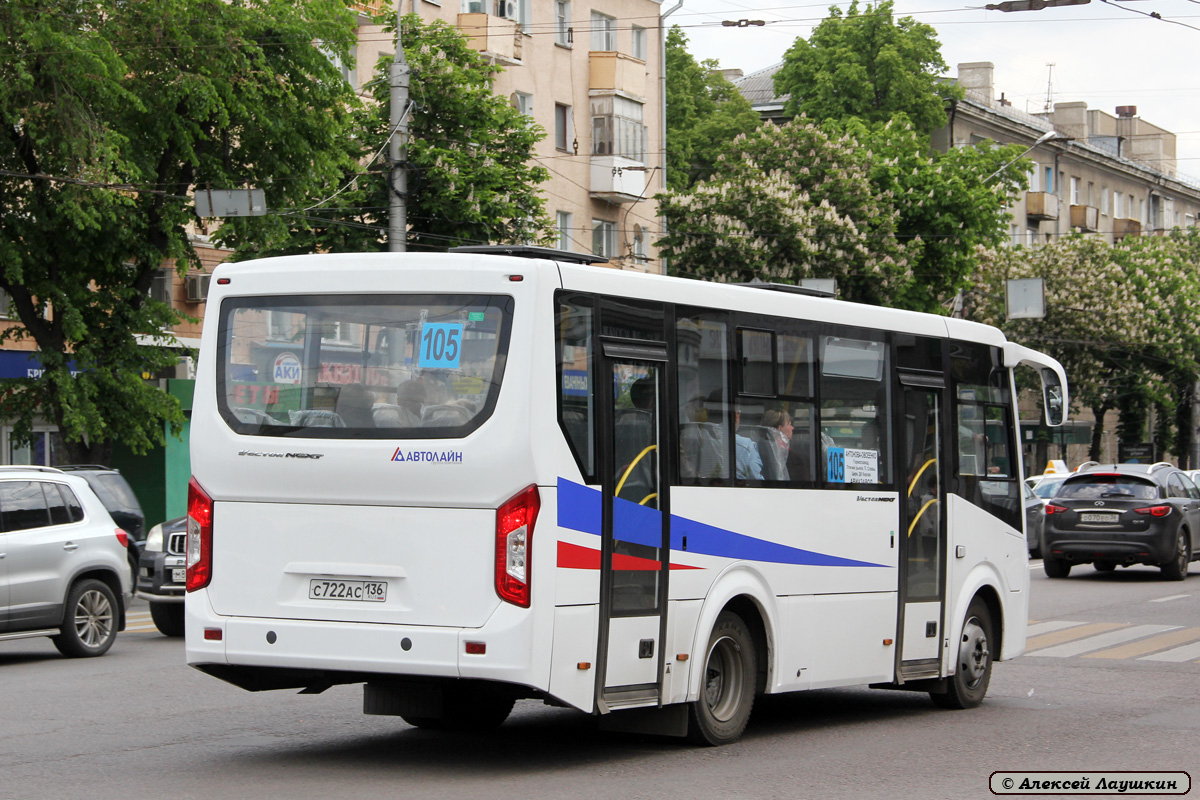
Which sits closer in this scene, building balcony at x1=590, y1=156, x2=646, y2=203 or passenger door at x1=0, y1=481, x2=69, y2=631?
passenger door at x1=0, y1=481, x2=69, y2=631

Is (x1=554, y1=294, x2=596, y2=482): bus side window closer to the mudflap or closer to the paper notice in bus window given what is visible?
the mudflap

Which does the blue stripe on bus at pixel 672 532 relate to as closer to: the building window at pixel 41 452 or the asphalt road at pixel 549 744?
the asphalt road at pixel 549 744

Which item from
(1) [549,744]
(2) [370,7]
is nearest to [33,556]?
(1) [549,744]

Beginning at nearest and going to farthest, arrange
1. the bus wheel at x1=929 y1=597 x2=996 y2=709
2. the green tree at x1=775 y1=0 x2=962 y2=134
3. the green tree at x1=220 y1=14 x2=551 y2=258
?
the bus wheel at x1=929 y1=597 x2=996 y2=709, the green tree at x1=220 y1=14 x2=551 y2=258, the green tree at x1=775 y1=0 x2=962 y2=134

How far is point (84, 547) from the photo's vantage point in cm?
1538

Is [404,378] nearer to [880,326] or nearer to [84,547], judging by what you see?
[880,326]

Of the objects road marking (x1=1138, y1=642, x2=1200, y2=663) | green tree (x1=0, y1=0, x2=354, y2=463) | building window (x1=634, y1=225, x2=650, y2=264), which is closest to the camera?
road marking (x1=1138, y1=642, x2=1200, y2=663)

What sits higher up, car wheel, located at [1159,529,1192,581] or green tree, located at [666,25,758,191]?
green tree, located at [666,25,758,191]

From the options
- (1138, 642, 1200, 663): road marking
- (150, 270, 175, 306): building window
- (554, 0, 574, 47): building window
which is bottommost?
(1138, 642, 1200, 663): road marking

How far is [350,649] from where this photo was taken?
327 inches

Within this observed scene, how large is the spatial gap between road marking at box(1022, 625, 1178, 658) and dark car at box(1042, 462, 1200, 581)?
24.3 feet

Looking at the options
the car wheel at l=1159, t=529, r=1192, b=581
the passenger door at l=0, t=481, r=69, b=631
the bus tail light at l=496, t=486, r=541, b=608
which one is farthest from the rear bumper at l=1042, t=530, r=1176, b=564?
the bus tail light at l=496, t=486, r=541, b=608

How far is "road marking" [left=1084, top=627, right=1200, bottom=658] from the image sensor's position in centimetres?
1570

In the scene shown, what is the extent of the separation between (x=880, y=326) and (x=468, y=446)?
13.1 ft
